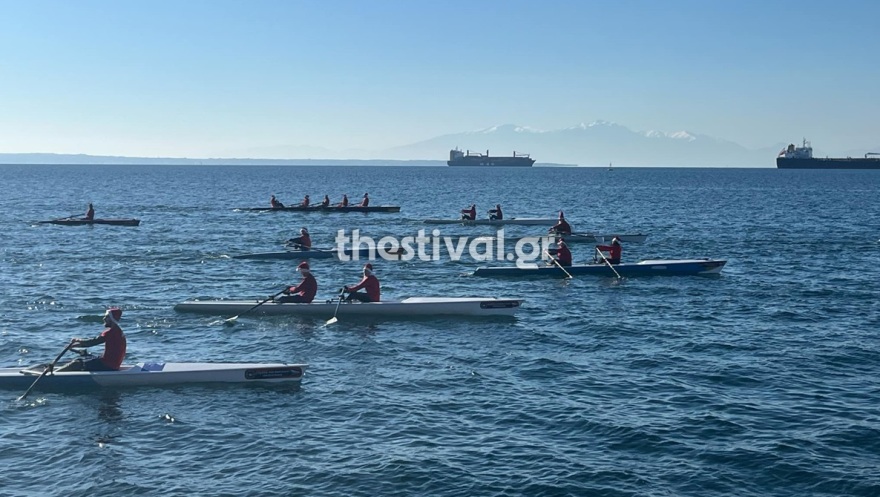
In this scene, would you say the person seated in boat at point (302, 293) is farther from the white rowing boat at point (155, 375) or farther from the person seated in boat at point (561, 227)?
the person seated in boat at point (561, 227)

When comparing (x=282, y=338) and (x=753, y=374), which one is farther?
(x=282, y=338)

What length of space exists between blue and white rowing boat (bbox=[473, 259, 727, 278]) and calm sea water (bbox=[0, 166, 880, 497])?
845 mm

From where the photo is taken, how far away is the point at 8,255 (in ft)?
147

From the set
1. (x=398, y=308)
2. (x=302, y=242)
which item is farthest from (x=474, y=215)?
(x=398, y=308)

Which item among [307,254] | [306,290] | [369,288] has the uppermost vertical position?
[369,288]

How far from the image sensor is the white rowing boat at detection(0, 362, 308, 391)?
19.9 m

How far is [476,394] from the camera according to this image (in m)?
19.9

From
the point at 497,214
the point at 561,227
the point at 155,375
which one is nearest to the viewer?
the point at 155,375

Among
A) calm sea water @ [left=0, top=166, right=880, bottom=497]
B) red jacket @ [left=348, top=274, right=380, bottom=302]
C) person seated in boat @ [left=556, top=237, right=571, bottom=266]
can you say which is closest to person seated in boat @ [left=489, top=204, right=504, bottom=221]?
calm sea water @ [left=0, top=166, right=880, bottom=497]

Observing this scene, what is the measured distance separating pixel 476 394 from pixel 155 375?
7.81 m

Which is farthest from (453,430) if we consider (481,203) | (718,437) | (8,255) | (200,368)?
(481,203)

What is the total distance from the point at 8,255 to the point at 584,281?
30716mm

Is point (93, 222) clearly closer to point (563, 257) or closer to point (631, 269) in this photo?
point (563, 257)

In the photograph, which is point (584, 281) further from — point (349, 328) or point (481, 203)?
point (481, 203)
